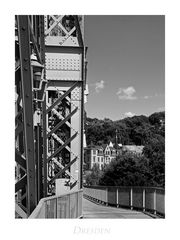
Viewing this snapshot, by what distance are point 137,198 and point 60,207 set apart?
7.56 metres

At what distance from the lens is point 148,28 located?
791 centimetres

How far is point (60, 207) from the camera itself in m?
7.60

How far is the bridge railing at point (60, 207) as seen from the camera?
588 cm

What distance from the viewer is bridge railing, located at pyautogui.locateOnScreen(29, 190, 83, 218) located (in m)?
5.88

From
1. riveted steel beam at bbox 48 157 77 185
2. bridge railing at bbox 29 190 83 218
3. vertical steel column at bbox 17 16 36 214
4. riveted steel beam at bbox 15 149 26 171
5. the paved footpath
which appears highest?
vertical steel column at bbox 17 16 36 214

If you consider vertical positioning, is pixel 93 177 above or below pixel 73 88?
below

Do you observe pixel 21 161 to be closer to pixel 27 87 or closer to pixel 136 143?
pixel 27 87

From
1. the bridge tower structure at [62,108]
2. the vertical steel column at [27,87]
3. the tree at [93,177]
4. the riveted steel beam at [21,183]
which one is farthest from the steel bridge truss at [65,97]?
the tree at [93,177]

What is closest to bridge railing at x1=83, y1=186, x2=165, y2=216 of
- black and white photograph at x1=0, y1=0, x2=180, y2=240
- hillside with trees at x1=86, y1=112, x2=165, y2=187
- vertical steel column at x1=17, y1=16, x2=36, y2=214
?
black and white photograph at x1=0, y1=0, x2=180, y2=240

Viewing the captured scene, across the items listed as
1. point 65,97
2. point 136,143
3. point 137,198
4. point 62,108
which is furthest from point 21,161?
point 136,143

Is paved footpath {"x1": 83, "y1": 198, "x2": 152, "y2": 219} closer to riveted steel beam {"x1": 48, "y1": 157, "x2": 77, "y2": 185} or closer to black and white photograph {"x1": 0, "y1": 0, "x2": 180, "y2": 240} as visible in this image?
Answer: black and white photograph {"x1": 0, "y1": 0, "x2": 180, "y2": 240}

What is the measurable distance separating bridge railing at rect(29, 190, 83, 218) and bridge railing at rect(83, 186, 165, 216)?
8.62ft
